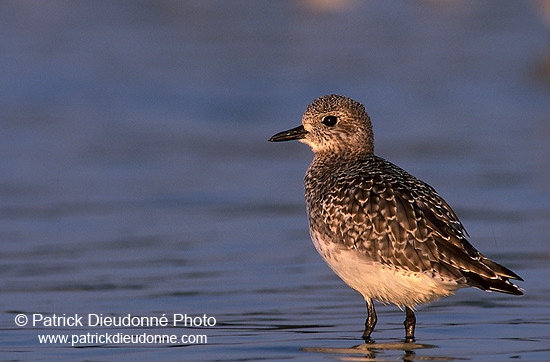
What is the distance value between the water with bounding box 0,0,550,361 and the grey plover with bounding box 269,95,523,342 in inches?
18.4

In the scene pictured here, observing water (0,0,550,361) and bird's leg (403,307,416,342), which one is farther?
water (0,0,550,361)

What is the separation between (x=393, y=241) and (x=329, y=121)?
5.95ft

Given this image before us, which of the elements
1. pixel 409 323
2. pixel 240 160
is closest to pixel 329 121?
pixel 409 323

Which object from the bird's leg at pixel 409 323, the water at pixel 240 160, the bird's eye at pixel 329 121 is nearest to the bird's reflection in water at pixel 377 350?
the water at pixel 240 160

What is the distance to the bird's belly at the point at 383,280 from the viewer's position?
8328 millimetres

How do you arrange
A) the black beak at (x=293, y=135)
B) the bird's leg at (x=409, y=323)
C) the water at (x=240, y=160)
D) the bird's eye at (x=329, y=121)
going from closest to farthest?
1. the bird's leg at (x=409, y=323)
2. the water at (x=240, y=160)
3. the bird's eye at (x=329, y=121)
4. the black beak at (x=293, y=135)

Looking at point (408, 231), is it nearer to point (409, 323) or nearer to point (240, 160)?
point (409, 323)

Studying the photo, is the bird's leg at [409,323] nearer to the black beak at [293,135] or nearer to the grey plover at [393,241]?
the grey plover at [393,241]

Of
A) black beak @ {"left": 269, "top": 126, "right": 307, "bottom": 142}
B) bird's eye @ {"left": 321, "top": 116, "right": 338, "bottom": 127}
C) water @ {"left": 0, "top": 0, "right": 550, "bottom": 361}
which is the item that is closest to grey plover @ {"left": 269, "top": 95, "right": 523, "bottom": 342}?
water @ {"left": 0, "top": 0, "right": 550, "bottom": 361}

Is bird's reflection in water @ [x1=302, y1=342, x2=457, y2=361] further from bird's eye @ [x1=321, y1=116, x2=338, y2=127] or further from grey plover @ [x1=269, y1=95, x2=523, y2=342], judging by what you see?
bird's eye @ [x1=321, y1=116, x2=338, y2=127]

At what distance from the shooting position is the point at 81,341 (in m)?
8.58

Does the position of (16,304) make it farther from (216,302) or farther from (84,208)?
(84,208)

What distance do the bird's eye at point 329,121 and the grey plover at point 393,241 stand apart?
2.09 ft

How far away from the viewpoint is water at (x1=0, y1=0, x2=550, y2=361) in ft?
30.2
